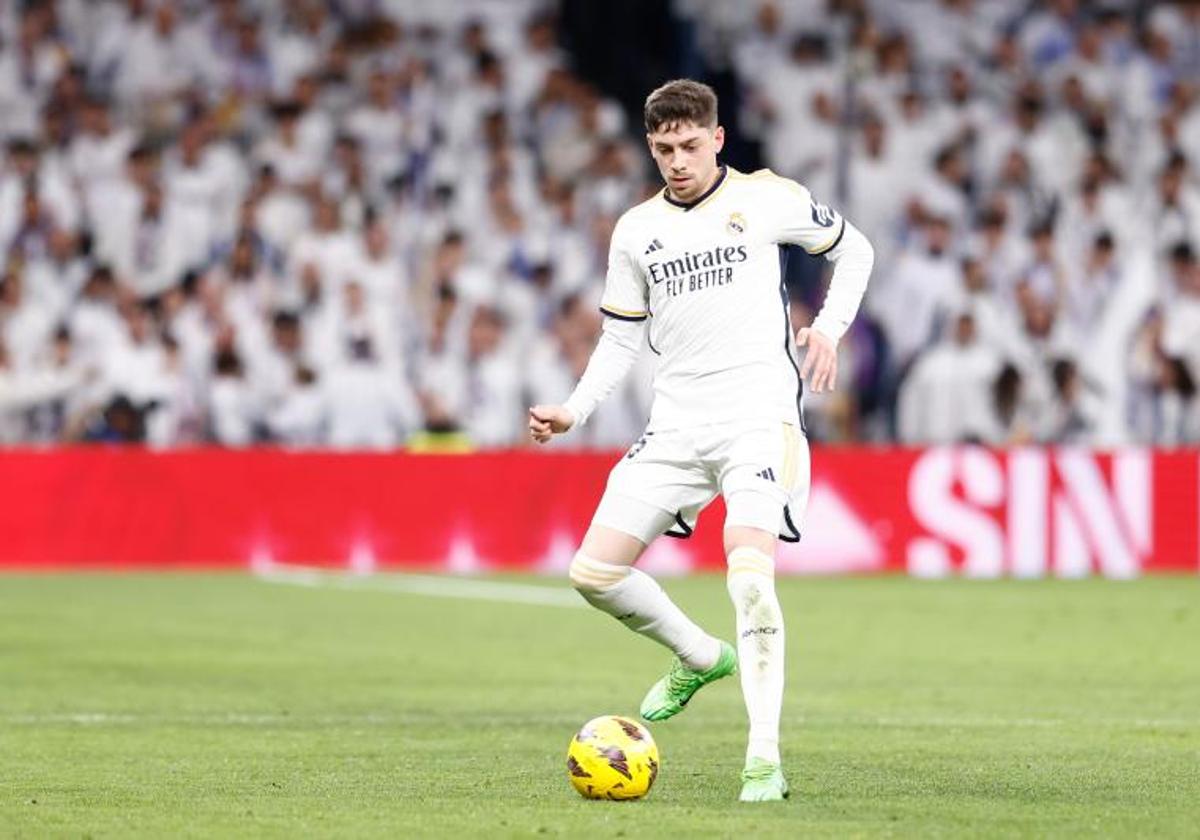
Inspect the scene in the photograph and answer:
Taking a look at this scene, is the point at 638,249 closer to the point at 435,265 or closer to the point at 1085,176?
the point at 435,265

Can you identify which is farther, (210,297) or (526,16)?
(526,16)

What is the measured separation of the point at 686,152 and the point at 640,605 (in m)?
1.60

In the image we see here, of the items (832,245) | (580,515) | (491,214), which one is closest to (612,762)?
(832,245)

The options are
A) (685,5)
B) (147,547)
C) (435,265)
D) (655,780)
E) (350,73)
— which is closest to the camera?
(655,780)

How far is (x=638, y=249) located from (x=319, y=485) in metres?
12.2

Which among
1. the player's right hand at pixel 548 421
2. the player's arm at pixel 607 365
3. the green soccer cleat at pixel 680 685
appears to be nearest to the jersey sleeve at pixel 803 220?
the player's arm at pixel 607 365

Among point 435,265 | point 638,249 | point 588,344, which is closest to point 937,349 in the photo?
point 588,344

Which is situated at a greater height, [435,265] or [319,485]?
[435,265]

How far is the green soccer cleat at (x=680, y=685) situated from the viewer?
9.16m

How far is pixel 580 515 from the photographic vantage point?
20.7 m

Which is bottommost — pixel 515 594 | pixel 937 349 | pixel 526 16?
pixel 515 594

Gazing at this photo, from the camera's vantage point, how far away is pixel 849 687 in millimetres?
12234

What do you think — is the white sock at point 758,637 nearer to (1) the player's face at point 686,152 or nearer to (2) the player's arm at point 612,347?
(2) the player's arm at point 612,347

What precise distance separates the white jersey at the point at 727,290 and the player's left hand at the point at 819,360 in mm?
184
